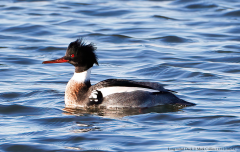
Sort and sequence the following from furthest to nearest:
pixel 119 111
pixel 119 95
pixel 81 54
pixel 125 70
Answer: pixel 125 70 < pixel 81 54 < pixel 119 95 < pixel 119 111

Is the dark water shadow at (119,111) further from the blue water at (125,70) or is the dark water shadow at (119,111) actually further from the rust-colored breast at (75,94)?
the rust-colored breast at (75,94)

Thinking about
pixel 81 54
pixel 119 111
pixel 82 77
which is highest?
pixel 81 54

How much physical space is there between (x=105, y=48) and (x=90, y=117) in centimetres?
632

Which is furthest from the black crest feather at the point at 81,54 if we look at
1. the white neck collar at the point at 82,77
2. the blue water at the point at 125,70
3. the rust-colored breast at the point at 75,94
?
the blue water at the point at 125,70

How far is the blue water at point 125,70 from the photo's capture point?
7.41m

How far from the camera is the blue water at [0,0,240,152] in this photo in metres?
7.41

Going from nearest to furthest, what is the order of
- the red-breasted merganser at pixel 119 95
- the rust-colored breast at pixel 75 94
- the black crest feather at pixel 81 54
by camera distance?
the red-breasted merganser at pixel 119 95 → the rust-colored breast at pixel 75 94 → the black crest feather at pixel 81 54

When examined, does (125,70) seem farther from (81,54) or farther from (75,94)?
(75,94)

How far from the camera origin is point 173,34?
1622cm

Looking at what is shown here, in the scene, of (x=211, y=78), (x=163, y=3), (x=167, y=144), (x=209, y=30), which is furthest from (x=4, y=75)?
(x=163, y=3)

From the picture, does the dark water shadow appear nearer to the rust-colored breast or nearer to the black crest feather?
the rust-colored breast

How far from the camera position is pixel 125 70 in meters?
12.3

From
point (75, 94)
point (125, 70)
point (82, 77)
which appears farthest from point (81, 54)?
point (125, 70)

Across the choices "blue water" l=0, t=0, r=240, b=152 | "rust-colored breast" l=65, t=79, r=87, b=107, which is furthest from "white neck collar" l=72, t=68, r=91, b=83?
"blue water" l=0, t=0, r=240, b=152
